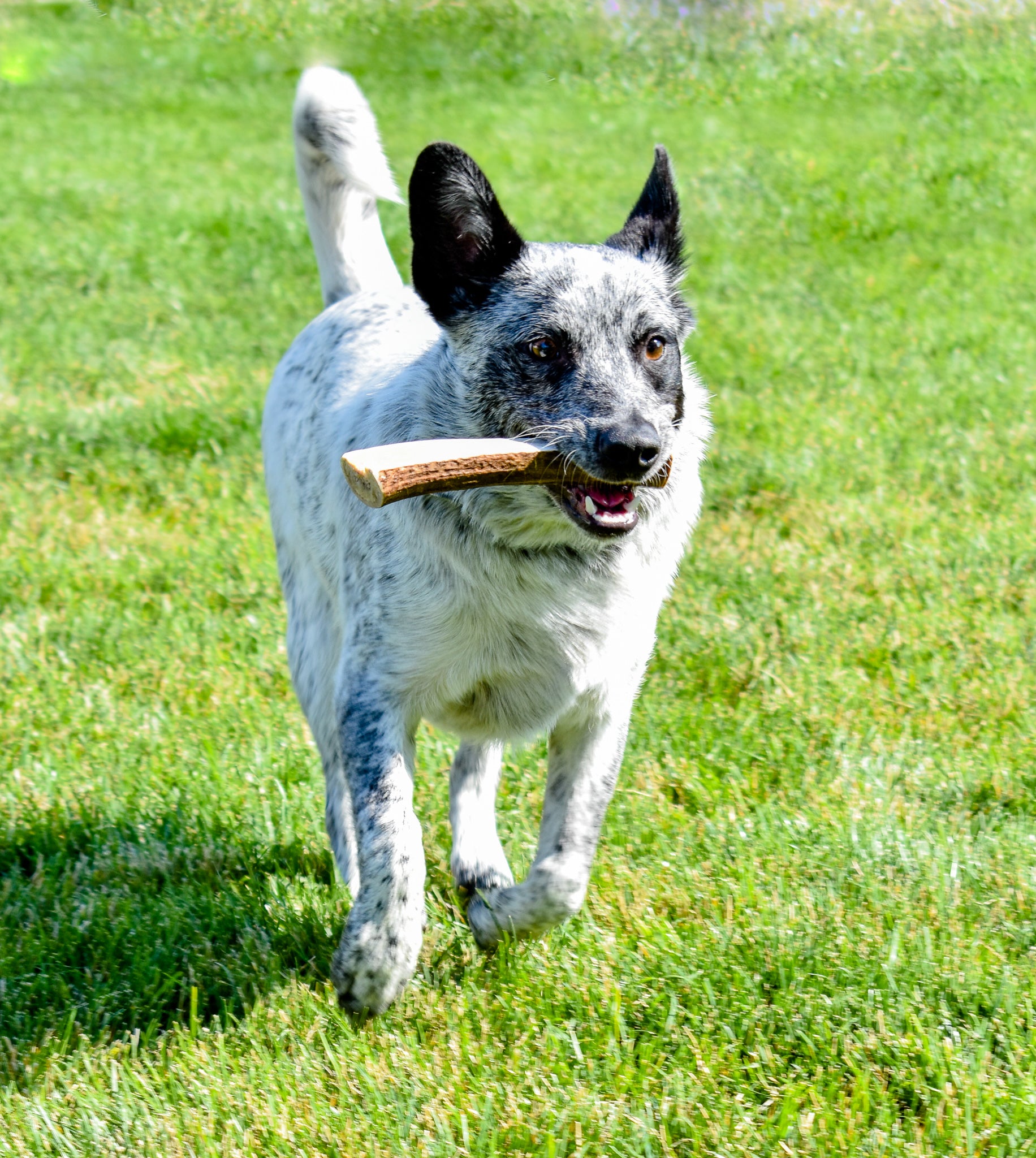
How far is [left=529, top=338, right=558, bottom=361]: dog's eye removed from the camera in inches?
120

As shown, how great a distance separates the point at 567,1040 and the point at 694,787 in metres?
1.12

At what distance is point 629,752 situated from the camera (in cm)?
412

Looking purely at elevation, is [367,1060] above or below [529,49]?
below

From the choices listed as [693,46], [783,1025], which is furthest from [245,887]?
[693,46]

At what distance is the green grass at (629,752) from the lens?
2.75 meters

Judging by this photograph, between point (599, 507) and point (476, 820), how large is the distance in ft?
3.47

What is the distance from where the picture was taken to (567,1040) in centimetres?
289

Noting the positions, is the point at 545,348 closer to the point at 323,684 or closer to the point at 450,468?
the point at 450,468

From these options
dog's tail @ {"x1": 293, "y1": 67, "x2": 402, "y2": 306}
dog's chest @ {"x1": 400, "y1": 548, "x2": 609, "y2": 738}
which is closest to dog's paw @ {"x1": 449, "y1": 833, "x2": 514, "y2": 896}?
dog's chest @ {"x1": 400, "y1": 548, "x2": 609, "y2": 738}

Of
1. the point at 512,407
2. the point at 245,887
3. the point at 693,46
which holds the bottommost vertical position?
the point at 245,887

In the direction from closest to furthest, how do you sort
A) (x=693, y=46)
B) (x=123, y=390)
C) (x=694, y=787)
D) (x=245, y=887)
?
(x=245, y=887) < (x=694, y=787) < (x=123, y=390) < (x=693, y=46)

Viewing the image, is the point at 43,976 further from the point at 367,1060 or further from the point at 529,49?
the point at 529,49

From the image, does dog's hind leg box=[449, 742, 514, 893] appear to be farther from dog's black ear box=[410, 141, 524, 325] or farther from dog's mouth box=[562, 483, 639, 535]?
dog's black ear box=[410, 141, 524, 325]

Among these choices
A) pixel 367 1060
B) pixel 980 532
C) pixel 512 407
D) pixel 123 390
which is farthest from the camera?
pixel 123 390
